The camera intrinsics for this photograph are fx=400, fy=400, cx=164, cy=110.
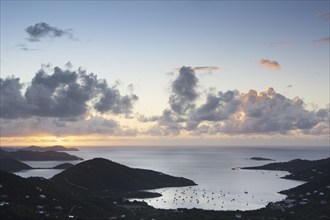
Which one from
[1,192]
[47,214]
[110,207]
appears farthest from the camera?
[110,207]

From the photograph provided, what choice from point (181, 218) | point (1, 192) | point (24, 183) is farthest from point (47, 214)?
point (181, 218)

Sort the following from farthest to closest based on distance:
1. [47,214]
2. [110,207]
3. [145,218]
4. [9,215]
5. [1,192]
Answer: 1. [110,207]
2. [145,218]
3. [1,192]
4. [47,214]
5. [9,215]

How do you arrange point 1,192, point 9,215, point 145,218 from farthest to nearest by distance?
point 145,218, point 1,192, point 9,215

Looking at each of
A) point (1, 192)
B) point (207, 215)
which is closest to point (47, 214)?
point (1, 192)

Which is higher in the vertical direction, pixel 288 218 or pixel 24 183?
pixel 24 183

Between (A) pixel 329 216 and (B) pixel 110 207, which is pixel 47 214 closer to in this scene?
(B) pixel 110 207

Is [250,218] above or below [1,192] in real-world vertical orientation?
below

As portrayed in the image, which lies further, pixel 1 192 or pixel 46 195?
pixel 46 195

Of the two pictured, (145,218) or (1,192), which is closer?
(1,192)

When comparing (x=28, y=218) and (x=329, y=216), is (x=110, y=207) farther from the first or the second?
(x=329, y=216)
